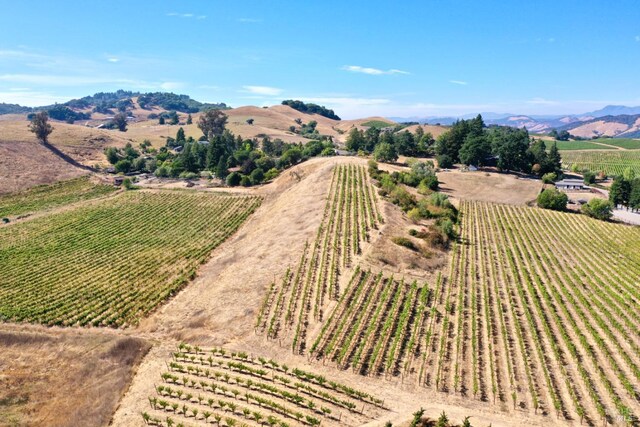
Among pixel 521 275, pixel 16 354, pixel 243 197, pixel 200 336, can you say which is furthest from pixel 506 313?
pixel 243 197

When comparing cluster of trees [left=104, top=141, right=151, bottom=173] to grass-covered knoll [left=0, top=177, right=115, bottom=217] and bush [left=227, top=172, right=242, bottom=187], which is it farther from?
bush [left=227, top=172, right=242, bottom=187]

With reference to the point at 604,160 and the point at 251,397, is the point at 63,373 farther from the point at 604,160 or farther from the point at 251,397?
the point at 604,160

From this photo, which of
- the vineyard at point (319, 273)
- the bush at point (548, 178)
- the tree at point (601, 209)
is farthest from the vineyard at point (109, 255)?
the bush at point (548, 178)

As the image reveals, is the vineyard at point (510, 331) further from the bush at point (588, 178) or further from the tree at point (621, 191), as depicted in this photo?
the bush at point (588, 178)

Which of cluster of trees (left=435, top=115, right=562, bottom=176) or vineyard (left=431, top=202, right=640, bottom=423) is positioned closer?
vineyard (left=431, top=202, right=640, bottom=423)

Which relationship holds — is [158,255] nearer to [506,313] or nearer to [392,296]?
[392,296]

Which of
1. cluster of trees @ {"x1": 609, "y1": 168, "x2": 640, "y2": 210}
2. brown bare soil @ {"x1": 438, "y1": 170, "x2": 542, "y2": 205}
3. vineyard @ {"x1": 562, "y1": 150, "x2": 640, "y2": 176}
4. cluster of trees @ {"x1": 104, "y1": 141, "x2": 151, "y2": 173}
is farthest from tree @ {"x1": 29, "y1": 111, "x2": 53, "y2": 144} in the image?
vineyard @ {"x1": 562, "y1": 150, "x2": 640, "y2": 176}

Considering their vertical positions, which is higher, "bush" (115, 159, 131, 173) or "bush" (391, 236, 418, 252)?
"bush" (115, 159, 131, 173)

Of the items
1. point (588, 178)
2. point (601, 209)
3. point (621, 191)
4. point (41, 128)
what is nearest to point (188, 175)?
point (41, 128)
